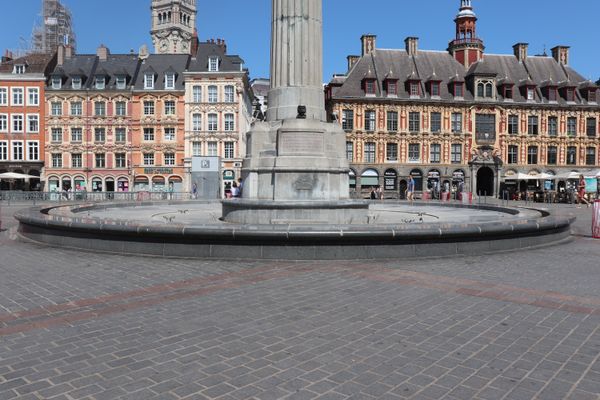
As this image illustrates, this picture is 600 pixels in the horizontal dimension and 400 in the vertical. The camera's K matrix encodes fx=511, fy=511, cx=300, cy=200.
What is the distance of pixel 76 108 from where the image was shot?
182 feet

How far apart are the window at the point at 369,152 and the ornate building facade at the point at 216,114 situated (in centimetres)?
1368

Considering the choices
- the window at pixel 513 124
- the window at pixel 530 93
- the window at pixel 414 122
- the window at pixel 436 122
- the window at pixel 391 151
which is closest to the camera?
the window at pixel 391 151

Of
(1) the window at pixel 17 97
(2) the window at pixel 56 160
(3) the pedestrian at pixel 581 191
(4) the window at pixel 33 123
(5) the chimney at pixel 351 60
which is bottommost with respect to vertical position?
(3) the pedestrian at pixel 581 191

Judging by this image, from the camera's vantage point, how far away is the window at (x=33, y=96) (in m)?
55.6

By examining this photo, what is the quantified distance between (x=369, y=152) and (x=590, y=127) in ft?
87.0

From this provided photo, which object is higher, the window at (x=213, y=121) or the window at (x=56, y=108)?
the window at (x=56, y=108)

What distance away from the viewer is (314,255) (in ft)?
30.9

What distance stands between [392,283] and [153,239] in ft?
15.9

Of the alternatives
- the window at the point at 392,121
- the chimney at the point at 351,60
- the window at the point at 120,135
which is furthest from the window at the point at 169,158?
the window at the point at 392,121

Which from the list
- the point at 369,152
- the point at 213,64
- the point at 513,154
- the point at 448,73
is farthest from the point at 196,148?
the point at 513,154

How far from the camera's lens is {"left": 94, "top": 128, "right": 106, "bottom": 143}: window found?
55.4 meters

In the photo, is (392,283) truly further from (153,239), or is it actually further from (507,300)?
(153,239)

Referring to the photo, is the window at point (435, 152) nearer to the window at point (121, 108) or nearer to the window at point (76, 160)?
the window at point (121, 108)

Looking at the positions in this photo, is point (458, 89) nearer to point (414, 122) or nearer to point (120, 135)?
point (414, 122)
